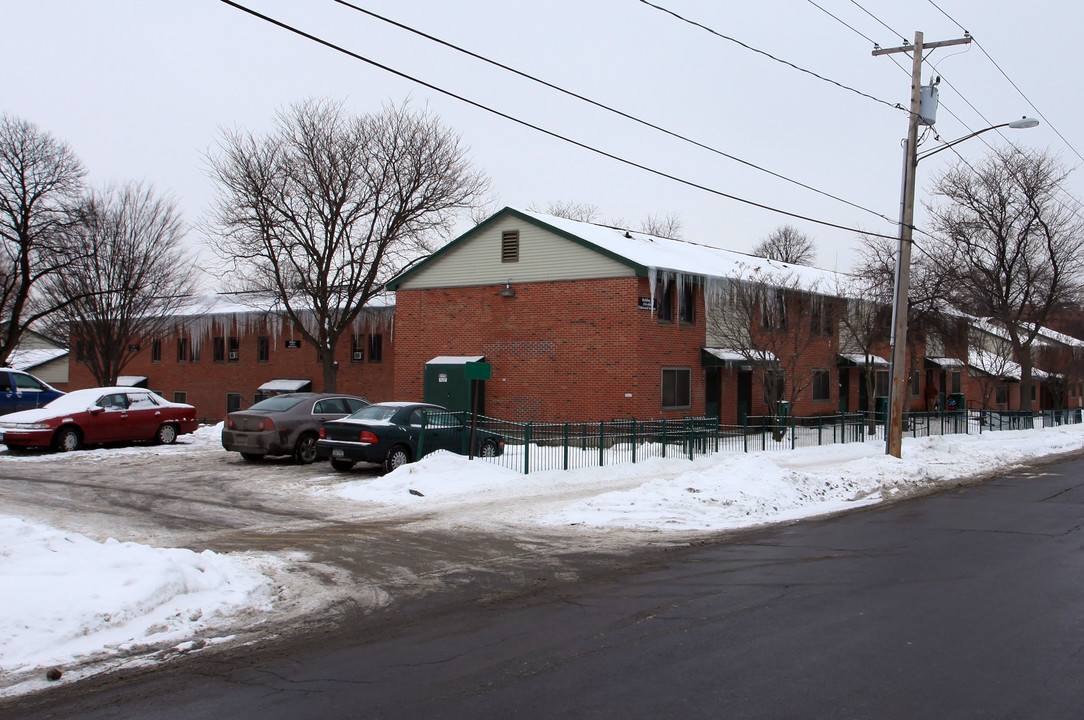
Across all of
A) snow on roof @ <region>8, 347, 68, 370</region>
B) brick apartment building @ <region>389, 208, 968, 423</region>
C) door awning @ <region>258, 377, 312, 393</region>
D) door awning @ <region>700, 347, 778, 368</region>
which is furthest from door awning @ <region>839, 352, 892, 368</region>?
snow on roof @ <region>8, 347, 68, 370</region>

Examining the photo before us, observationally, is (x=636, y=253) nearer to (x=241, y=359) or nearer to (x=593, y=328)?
(x=593, y=328)

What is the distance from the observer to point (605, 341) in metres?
26.1

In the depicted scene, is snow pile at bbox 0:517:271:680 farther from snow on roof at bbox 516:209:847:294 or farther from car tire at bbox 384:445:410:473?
snow on roof at bbox 516:209:847:294

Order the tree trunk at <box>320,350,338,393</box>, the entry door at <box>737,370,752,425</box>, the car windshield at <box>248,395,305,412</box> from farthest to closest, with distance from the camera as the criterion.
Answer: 1. the tree trunk at <box>320,350,338,393</box>
2. the entry door at <box>737,370,752,425</box>
3. the car windshield at <box>248,395,305,412</box>

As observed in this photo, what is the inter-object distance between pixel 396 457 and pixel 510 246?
12744mm

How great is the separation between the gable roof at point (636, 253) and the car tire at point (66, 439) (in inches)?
496

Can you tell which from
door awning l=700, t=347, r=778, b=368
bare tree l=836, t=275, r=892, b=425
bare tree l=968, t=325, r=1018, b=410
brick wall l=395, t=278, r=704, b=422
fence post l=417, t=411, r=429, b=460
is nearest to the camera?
fence post l=417, t=411, r=429, b=460

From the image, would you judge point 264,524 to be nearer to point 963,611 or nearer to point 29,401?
point 963,611

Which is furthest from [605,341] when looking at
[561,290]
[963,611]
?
[963,611]

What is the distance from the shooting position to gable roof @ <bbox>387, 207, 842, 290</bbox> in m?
26.2

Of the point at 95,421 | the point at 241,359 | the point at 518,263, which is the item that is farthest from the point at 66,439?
the point at 241,359

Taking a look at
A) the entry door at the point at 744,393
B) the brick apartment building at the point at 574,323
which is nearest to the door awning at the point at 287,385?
the brick apartment building at the point at 574,323

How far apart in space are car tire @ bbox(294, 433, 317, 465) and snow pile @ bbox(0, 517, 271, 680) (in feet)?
33.7

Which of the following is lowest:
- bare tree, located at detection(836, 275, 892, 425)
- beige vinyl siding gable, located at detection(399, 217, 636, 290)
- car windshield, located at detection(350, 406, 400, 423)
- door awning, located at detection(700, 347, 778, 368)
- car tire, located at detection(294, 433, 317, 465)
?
car tire, located at detection(294, 433, 317, 465)
